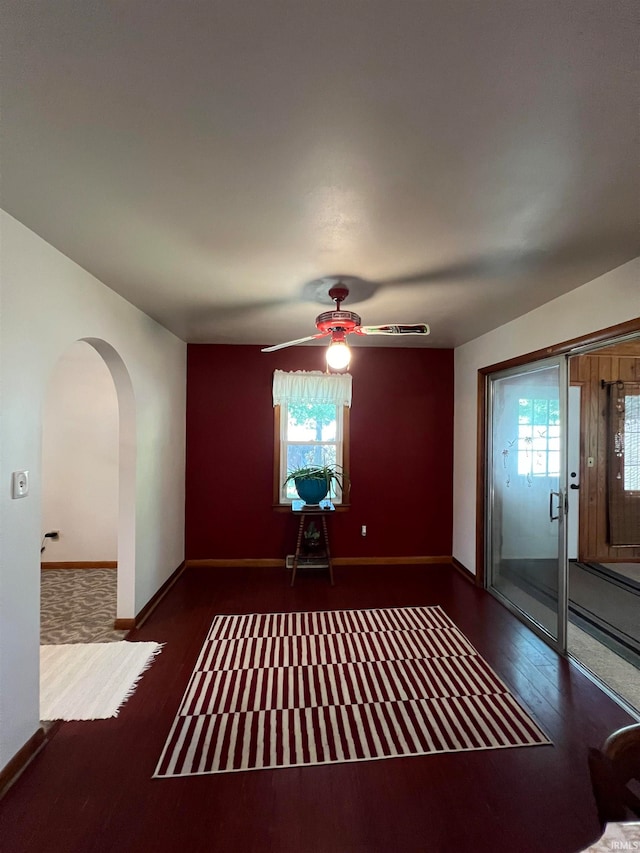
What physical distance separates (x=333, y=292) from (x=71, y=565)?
4009 millimetres

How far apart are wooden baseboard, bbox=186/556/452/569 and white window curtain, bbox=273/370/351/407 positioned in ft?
5.73

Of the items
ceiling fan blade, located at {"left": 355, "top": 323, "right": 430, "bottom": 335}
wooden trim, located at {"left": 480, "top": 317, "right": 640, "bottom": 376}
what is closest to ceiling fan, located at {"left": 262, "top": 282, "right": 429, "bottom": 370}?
ceiling fan blade, located at {"left": 355, "top": 323, "right": 430, "bottom": 335}

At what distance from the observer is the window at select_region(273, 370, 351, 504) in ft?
14.6

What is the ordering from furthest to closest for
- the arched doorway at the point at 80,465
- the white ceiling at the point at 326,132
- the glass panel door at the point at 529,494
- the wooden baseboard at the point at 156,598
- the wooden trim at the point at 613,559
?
the wooden trim at the point at 613,559 → the arched doorway at the point at 80,465 → the wooden baseboard at the point at 156,598 → the glass panel door at the point at 529,494 → the white ceiling at the point at 326,132

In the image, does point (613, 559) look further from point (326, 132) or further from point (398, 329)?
point (326, 132)

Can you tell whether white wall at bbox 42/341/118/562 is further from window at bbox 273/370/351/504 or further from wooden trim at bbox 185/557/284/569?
window at bbox 273/370/351/504

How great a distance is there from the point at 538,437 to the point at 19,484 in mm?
3248

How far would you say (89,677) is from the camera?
2414mm

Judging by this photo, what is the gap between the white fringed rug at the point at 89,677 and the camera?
215 centimetres

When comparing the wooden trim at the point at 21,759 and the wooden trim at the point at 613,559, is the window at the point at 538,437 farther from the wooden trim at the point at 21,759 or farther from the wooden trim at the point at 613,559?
the wooden trim at the point at 21,759

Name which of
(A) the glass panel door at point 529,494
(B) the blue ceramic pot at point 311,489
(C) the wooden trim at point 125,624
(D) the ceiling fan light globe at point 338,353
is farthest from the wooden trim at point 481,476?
(C) the wooden trim at point 125,624

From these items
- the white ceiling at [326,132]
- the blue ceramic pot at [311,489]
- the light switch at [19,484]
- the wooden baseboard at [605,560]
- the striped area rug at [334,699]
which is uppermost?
the white ceiling at [326,132]

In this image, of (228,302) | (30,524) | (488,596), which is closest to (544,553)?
(488,596)

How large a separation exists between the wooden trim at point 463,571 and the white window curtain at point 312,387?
6.90ft
